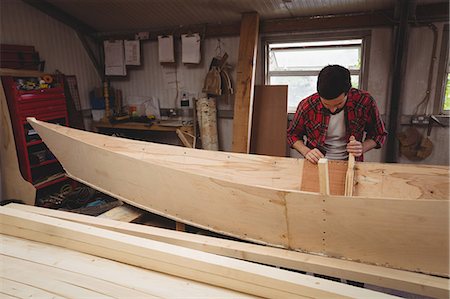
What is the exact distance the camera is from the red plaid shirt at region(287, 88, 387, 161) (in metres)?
1.83

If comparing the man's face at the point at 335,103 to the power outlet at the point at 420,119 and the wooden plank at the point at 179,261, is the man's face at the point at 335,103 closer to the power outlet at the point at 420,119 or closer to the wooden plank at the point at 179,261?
the wooden plank at the point at 179,261

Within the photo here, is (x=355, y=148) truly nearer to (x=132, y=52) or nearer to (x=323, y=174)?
(x=323, y=174)

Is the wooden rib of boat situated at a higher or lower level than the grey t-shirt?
lower

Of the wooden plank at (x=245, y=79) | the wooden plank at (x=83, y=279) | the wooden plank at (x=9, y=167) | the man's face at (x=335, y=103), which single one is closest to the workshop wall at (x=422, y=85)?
the wooden plank at (x=245, y=79)

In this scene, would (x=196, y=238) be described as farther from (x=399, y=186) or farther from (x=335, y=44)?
(x=335, y=44)

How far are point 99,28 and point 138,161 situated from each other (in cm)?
397

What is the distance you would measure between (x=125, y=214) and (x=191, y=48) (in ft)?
9.72

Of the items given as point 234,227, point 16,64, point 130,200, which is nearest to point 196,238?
point 234,227

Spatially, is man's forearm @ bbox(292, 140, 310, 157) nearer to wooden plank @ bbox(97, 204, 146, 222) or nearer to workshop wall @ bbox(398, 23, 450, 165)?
wooden plank @ bbox(97, 204, 146, 222)

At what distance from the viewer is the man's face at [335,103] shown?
65.9 inches

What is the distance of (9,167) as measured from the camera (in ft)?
11.2

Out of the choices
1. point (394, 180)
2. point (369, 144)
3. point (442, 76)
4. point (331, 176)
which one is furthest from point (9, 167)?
point (442, 76)

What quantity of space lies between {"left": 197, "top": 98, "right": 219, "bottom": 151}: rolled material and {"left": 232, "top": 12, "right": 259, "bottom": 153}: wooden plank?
51 cm

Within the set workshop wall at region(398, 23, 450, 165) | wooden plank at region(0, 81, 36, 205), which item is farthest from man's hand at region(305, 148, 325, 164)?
wooden plank at region(0, 81, 36, 205)
